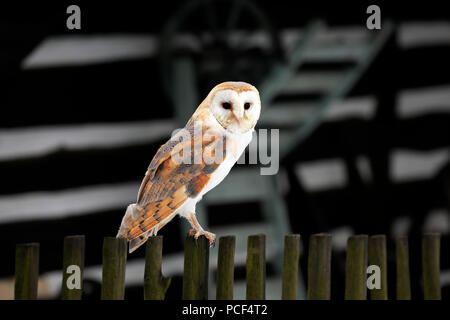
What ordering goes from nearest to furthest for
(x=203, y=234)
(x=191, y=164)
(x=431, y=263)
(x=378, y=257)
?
(x=191, y=164) < (x=203, y=234) < (x=378, y=257) < (x=431, y=263)

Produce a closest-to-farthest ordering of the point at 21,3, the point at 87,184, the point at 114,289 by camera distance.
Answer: the point at 114,289
the point at 21,3
the point at 87,184

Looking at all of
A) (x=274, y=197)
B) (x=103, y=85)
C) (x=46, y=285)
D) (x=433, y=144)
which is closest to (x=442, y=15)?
Result: (x=433, y=144)

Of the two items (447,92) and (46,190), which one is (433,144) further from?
(46,190)

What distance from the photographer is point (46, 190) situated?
11.8 feet

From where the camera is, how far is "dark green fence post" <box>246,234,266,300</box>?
193 centimetres

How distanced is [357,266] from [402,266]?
24 cm

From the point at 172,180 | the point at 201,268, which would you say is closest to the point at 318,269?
the point at 201,268

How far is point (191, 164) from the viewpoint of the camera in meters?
1.68

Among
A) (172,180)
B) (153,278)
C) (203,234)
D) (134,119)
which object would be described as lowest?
(153,278)

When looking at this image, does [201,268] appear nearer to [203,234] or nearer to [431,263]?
[203,234]

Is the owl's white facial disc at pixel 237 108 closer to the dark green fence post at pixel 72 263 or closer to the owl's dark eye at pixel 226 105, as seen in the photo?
the owl's dark eye at pixel 226 105

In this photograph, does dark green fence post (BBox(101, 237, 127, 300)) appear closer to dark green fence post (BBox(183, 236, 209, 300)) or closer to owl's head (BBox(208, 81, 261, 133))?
dark green fence post (BBox(183, 236, 209, 300))

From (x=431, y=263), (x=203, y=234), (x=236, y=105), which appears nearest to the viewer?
(x=236, y=105)

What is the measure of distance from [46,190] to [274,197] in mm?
1244
